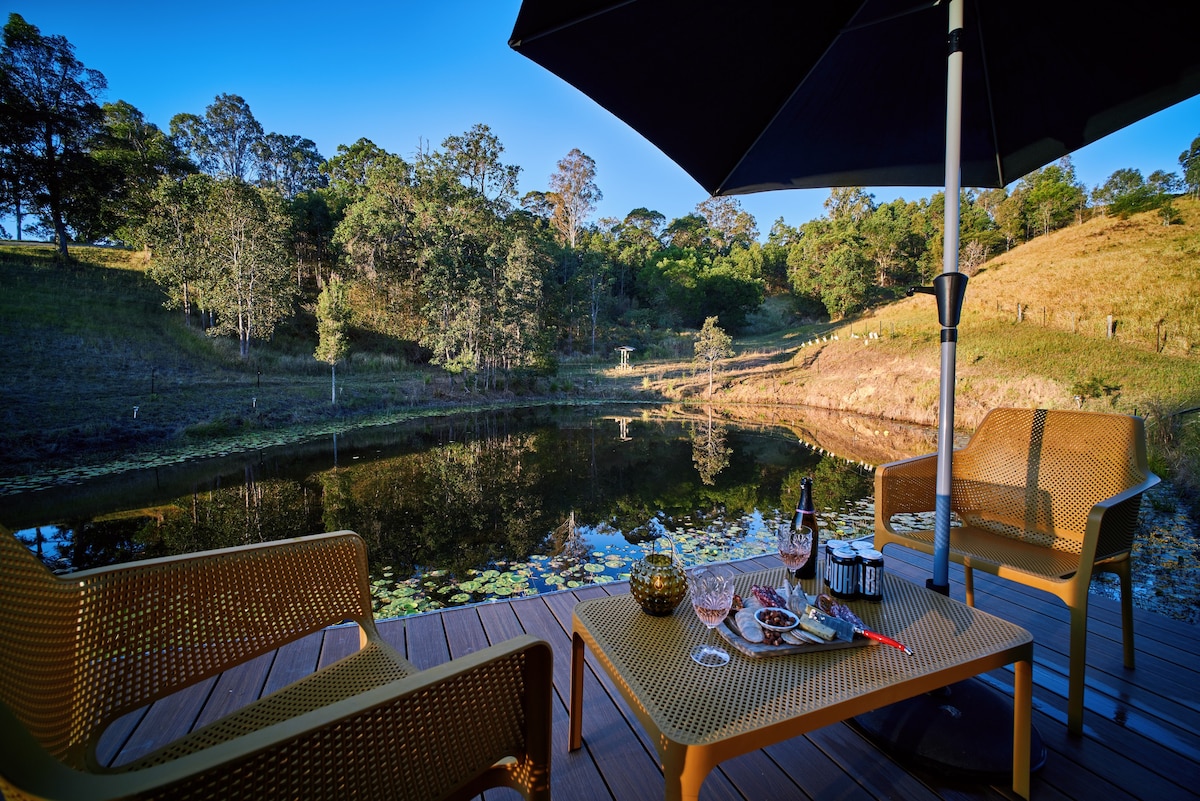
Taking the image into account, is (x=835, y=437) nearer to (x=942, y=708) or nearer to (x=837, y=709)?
(x=942, y=708)

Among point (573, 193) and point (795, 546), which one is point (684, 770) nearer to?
point (795, 546)

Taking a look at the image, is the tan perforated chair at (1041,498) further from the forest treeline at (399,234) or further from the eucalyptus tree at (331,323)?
the eucalyptus tree at (331,323)

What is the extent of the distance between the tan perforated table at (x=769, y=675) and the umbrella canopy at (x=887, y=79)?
1.29 feet

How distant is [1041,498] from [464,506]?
4819mm

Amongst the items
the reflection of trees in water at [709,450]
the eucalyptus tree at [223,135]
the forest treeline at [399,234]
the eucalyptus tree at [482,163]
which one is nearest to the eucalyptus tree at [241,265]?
the forest treeline at [399,234]

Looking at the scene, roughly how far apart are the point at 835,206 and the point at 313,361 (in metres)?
29.6

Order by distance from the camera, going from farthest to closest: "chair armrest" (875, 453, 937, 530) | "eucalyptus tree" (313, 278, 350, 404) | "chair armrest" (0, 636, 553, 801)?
"eucalyptus tree" (313, 278, 350, 404)
"chair armrest" (875, 453, 937, 530)
"chair armrest" (0, 636, 553, 801)

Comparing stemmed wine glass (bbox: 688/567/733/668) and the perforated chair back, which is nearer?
stemmed wine glass (bbox: 688/567/733/668)

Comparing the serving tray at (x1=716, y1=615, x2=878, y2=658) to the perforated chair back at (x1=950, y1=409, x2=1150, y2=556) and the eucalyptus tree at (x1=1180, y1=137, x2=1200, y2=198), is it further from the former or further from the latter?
the eucalyptus tree at (x1=1180, y1=137, x2=1200, y2=198)

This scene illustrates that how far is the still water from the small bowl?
8.21ft

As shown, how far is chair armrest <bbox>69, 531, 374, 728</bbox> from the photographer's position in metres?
0.96

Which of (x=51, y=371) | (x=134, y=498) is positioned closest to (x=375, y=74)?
(x=51, y=371)

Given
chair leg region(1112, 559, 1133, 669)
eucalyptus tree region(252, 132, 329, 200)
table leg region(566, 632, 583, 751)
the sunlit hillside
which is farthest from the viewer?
eucalyptus tree region(252, 132, 329, 200)

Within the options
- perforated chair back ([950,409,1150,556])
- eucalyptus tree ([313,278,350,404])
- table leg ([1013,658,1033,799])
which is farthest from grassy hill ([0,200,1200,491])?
table leg ([1013,658,1033,799])
